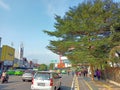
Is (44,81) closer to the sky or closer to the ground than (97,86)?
closer to the sky

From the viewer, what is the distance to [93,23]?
35969mm

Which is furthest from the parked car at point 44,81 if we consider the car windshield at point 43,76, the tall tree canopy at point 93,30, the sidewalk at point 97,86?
the tall tree canopy at point 93,30

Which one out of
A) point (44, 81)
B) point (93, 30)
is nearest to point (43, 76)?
point (44, 81)

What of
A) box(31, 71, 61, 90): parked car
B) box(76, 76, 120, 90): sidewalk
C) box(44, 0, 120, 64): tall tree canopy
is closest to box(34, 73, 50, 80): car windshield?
box(31, 71, 61, 90): parked car

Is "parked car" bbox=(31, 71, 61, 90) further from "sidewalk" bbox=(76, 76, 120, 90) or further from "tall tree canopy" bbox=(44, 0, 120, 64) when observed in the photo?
"tall tree canopy" bbox=(44, 0, 120, 64)

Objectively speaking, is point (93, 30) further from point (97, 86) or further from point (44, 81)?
point (44, 81)

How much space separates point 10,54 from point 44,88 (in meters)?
66.9

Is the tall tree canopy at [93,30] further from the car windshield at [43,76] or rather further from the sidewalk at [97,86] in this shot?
the car windshield at [43,76]

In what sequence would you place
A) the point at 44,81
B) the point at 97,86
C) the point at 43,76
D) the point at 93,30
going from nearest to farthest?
the point at 44,81 < the point at 43,76 < the point at 97,86 < the point at 93,30

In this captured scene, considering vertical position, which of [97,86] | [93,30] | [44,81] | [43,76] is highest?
[93,30]

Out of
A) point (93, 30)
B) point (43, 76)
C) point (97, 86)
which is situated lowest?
point (97, 86)

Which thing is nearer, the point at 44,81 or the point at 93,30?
the point at 44,81

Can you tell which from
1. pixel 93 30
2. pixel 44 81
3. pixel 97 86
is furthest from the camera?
pixel 93 30

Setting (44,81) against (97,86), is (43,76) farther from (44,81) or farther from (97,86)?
(97,86)
